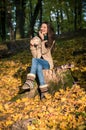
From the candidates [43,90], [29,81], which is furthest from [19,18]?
[43,90]

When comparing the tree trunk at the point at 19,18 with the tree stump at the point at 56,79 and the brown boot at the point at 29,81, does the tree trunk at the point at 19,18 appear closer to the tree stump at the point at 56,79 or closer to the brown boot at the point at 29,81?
the tree stump at the point at 56,79

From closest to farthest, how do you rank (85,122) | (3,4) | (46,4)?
1. (85,122)
2. (3,4)
3. (46,4)

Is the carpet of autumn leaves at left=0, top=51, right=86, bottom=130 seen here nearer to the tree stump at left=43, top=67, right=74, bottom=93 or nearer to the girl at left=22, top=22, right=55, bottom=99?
the tree stump at left=43, top=67, right=74, bottom=93

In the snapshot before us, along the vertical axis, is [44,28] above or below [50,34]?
above

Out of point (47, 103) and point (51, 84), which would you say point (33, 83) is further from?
point (47, 103)

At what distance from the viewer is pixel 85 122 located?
6508 millimetres

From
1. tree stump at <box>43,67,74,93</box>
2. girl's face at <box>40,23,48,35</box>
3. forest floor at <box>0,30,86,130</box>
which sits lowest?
Result: forest floor at <box>0,30,86,130</box>

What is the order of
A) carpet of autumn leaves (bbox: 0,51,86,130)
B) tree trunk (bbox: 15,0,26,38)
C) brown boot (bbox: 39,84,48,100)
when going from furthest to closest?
tree trunk (bbox: 15,0,26,38) → brown boot (bbox: 39,84,48,100) → carpet of autumn leaves (bbox: 0,51,86,130)

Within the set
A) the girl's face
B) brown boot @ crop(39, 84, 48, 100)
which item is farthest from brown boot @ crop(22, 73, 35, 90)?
the girl's face

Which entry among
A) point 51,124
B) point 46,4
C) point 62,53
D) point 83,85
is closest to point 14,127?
point 51,124

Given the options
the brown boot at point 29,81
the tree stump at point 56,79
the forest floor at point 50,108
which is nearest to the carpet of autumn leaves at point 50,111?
the forest floor at point 50,108

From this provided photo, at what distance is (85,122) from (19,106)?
245 centimetres

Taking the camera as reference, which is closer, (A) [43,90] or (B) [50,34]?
(A) [43,90]

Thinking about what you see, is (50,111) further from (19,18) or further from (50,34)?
(19,18)
